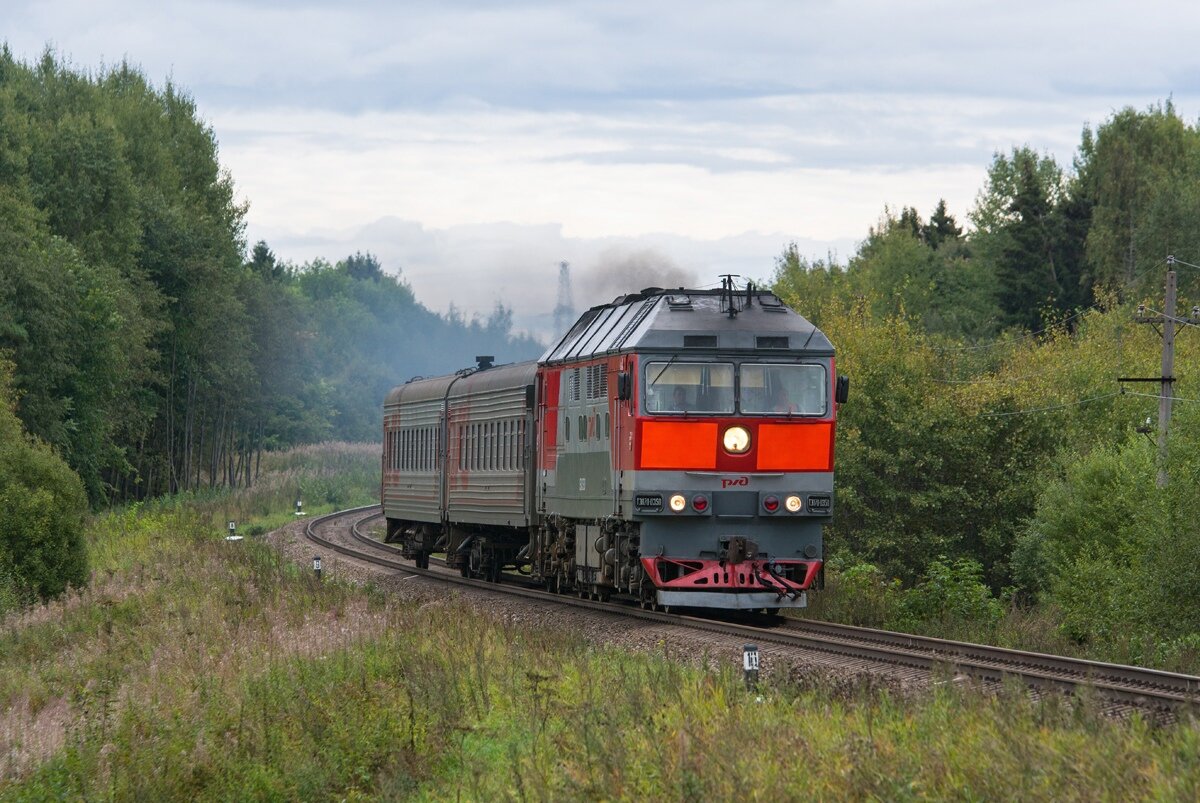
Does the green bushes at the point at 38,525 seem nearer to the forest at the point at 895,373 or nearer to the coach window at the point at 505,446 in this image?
the forest at the point at 895,373

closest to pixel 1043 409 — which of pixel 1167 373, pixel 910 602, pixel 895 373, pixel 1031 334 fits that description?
pixel 895 373

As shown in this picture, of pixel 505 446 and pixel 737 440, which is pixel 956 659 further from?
pixel 505 446

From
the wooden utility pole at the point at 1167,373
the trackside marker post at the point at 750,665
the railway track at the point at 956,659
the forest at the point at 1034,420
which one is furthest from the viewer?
the wooden utility pole at the point at 1167,373

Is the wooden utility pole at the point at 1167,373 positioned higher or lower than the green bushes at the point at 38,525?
higher

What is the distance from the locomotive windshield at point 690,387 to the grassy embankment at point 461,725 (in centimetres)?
344

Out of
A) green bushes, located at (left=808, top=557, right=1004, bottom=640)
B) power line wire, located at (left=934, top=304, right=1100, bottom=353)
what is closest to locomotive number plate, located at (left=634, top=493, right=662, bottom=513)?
green bushes, located at (left=808, top=557, right=1004, bottom=640)

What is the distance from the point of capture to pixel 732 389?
1959 cm

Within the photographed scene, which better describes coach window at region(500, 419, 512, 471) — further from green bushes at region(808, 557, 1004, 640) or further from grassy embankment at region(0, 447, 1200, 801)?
green bushes at region(808, 557, 1004, 640)

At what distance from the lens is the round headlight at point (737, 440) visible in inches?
765

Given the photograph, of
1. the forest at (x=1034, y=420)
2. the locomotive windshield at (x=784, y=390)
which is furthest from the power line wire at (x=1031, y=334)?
the locomotive windshield at (x=784, y=390)

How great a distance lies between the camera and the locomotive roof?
64.2 feet

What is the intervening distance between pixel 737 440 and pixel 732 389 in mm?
632

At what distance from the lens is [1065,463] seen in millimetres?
41094

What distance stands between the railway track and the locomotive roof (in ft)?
10.8
